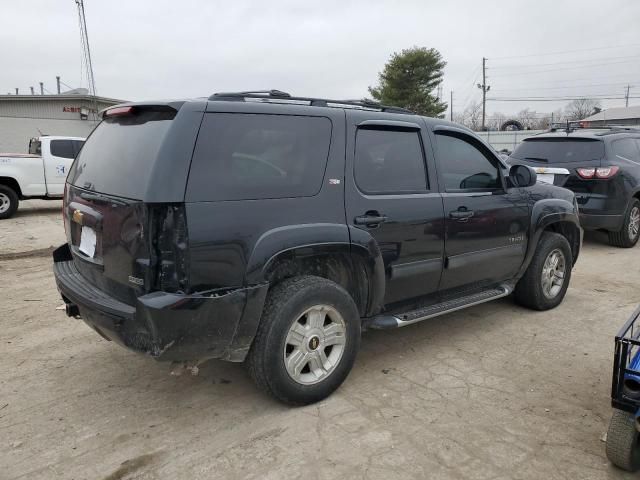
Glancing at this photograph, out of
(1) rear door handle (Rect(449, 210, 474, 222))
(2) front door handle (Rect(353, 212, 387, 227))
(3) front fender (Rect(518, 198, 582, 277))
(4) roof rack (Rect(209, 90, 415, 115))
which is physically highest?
(4) roof rack (Rect(209, 90, 415, 115))

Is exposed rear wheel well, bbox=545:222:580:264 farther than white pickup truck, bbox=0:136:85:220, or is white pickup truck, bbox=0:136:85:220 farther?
→ white pickup truck, bbox=0:136:85:220

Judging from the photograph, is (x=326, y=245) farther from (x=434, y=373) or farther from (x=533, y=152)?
(x=533, y=152)

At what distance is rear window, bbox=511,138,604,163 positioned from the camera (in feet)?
26.4

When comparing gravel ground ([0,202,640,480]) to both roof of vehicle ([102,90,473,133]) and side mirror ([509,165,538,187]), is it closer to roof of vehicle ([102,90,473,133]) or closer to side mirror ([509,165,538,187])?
side mirror ([509,165,538,187])

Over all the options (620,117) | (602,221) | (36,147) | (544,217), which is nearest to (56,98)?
(36,147)

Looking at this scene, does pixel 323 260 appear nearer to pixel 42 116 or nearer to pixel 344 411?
pixel 344 411

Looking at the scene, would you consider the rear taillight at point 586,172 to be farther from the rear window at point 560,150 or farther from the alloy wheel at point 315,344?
the alloy wheel at point 315,344

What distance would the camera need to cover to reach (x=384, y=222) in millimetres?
3506

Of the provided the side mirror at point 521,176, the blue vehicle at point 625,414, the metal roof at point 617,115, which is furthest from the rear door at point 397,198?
the metal roof at point 617,115

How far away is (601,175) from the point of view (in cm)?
785

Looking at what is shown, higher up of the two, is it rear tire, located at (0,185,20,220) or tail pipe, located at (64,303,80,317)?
rear tire, located at (0,185,20,220)

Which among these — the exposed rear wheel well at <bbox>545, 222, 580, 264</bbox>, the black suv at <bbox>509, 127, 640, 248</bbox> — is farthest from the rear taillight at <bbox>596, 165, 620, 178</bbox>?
the exposed rear wheel well at <bbox>545, 222, 580, 264</bbox>

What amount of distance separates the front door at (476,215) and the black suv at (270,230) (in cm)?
2

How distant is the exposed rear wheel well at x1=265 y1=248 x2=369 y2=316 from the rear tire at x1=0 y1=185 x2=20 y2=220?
34.2 feet
